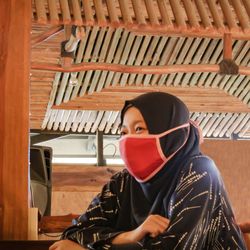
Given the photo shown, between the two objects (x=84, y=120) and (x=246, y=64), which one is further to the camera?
(x=84, y=120)

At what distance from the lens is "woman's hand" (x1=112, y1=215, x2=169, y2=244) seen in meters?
2.13

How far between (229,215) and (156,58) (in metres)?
2.91

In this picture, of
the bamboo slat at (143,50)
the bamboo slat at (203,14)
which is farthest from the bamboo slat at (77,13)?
the bamboo slat at (143,50)

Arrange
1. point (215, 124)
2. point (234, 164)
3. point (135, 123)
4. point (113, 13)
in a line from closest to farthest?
point (135, 123) → point (113, 13) → point (234, 164) → point (215, 124)

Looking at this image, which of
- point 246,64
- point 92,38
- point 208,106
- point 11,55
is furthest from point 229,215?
point 208,106

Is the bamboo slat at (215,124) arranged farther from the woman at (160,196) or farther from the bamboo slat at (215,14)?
the woman at (160,196)

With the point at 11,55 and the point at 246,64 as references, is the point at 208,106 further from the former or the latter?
the point at 11,55

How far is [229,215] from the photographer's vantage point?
7.41 ft

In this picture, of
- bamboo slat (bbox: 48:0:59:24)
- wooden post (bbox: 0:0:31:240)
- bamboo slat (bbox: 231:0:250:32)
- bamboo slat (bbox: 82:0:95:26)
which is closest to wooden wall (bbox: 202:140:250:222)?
bamboo slat (bbox: 231:0:250:32)

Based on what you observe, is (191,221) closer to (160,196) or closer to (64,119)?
(160,196)

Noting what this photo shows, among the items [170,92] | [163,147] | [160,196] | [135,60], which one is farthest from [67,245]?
[170,92]

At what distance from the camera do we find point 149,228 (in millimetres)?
2127

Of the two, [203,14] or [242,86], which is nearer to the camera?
[203,14]

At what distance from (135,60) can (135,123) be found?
8.84 feet
